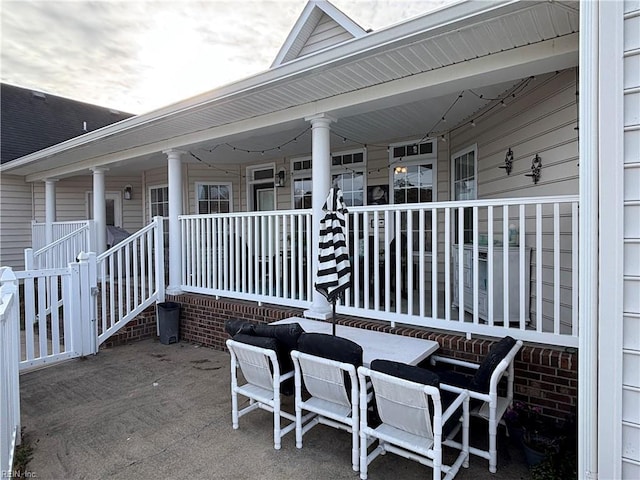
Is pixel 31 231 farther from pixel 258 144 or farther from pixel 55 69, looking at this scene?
pixel 258 144

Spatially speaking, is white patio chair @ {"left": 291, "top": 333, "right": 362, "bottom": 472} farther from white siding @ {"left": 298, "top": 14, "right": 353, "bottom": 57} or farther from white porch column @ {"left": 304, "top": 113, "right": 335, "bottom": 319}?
white siding @ {"left": 298, "top": 14, "right": 353, "bottom": 57}

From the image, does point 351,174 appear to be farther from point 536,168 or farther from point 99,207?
point 99,207

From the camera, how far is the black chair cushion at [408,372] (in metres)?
2.18

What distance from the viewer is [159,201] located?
33.4 ft

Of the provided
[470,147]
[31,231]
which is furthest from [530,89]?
[31,231]

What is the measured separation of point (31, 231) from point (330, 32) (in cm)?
912

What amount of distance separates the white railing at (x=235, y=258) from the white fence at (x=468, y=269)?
0.6 inches

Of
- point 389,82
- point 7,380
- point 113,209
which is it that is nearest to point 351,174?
point 389,82

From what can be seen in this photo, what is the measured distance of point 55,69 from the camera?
7.75 meters

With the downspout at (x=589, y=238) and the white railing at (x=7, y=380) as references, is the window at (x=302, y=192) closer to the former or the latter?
the white railing at (x=7, y=380)

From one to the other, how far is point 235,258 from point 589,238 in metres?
4.53

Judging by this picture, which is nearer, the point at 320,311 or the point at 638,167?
the point at 638,167

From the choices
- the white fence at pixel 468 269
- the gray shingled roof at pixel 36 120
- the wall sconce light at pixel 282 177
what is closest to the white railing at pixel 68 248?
the white fence at pixel 468 269

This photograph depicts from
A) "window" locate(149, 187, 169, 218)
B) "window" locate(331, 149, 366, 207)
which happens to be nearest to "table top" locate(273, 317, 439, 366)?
"window" locate(331, 149, 366, 207)
